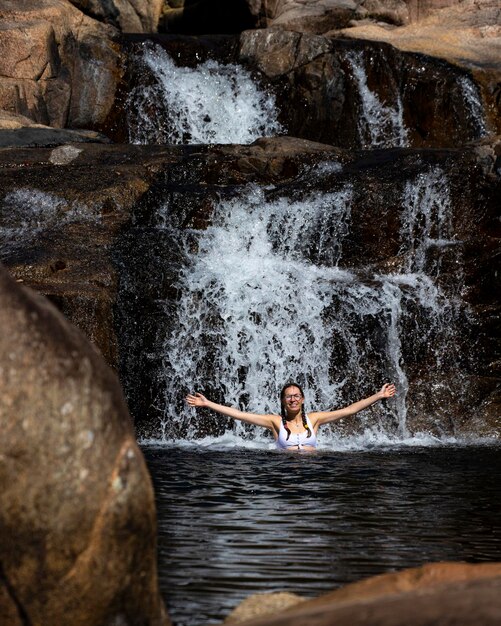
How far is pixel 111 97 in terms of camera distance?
21.5 m

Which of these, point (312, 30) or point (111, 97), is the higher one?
point (312, 30)

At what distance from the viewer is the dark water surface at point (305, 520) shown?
567 centimetres

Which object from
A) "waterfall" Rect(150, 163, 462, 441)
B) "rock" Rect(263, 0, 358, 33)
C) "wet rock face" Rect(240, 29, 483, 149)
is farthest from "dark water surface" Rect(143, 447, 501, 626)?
"rock" Rect(263, 0, 358, 33)

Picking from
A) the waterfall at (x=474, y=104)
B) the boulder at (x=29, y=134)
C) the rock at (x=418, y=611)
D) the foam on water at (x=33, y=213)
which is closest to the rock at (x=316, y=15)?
the waterfall at (x=474, y=104)

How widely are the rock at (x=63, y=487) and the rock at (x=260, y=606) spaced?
0.56m

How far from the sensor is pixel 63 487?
385 centimetres

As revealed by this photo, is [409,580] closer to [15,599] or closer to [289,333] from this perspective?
[15,599]

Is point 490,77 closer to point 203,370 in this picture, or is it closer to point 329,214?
point 329,214

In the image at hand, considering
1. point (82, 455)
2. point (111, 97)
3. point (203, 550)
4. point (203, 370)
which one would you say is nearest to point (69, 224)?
point (203, 370)

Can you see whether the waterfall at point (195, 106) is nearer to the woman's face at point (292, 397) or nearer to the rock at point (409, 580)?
the woman's face at point (292, 397)

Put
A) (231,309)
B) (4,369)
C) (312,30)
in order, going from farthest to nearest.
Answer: (312,30)
(231,309)
(4,369)

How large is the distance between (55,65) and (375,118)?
21.2 feet

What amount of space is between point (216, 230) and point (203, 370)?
283 cm

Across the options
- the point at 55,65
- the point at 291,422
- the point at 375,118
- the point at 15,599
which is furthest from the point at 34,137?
the point at 15,599
